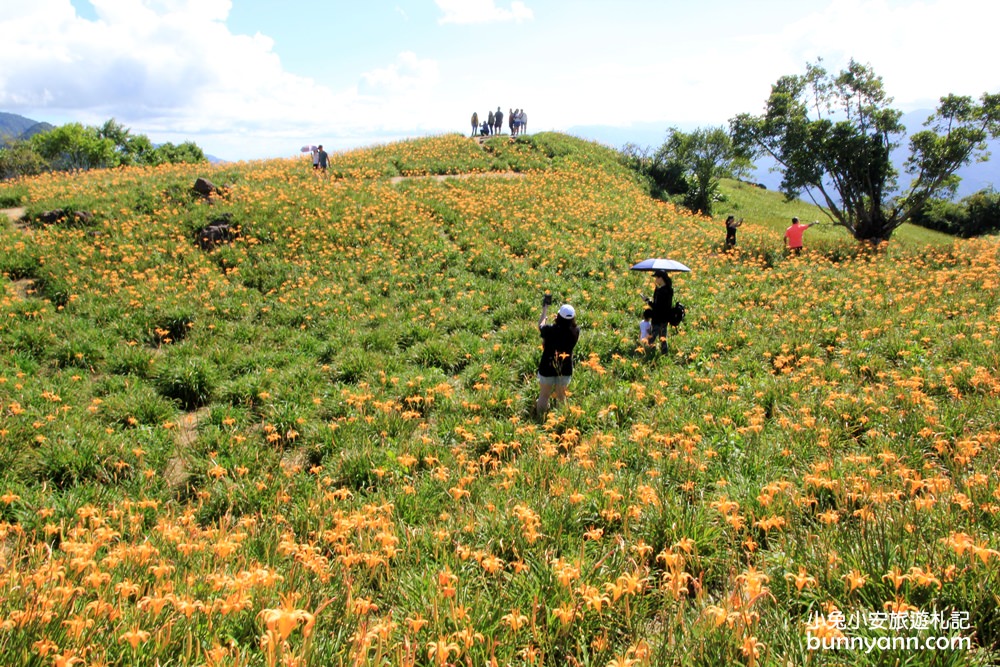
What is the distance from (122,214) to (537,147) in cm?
2188

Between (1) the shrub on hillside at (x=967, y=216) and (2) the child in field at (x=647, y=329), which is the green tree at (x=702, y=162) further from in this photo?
(2) the child in field at (x=647, y=329)

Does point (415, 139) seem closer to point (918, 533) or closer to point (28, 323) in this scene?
point (28, 323)

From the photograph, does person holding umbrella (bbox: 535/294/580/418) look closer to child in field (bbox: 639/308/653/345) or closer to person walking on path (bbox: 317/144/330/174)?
child in field (bbox: 639/308/653/345)

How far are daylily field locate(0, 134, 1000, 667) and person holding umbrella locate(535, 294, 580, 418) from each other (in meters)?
0.43

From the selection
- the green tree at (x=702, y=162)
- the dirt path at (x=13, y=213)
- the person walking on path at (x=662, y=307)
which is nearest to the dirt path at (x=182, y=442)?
the person walking on path at (x=662, y=307)

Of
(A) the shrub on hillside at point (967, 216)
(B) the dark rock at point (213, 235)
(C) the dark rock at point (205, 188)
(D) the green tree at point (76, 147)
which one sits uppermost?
(D) the green tree at point (76, 147)

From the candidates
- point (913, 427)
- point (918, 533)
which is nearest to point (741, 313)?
point (913, 427)

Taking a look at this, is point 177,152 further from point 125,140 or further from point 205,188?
point 205,188

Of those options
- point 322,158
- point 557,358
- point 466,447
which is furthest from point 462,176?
point 466,447

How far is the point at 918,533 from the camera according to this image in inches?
124

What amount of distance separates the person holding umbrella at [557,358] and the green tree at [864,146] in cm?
1714

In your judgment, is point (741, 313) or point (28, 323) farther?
point (741, 313)

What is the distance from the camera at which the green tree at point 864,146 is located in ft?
55.7

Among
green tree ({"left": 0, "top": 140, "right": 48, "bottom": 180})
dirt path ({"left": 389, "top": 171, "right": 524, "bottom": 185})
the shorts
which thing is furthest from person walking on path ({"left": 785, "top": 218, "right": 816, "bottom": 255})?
green tree ({"left": 0, "top": 140, "right": 48, "bottom": 180})
